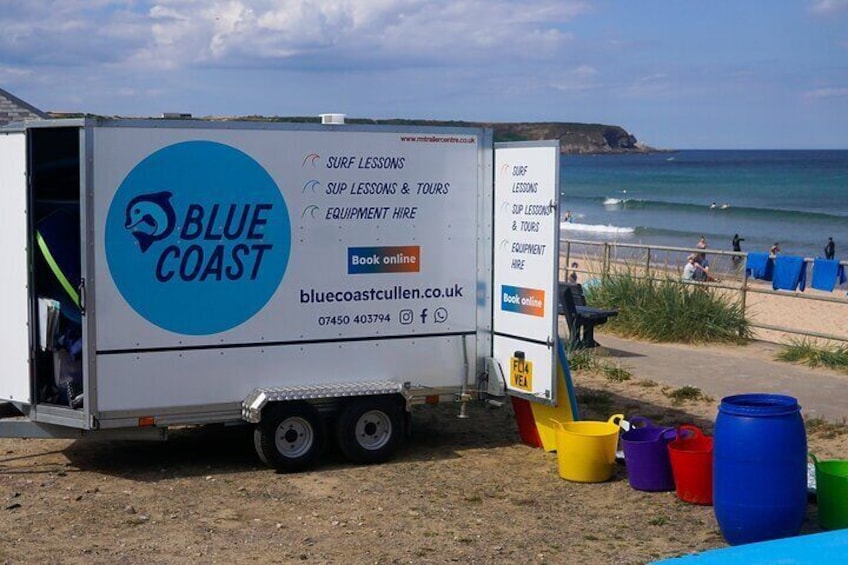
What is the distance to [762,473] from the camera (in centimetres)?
736

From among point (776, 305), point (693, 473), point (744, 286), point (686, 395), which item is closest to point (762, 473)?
point (693, 473)

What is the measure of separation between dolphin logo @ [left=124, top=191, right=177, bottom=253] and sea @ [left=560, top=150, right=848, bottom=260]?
111 ft

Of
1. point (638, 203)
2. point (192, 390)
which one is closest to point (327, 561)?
point (192, 390)

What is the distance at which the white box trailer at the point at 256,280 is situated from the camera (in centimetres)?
884

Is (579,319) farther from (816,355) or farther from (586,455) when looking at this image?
(586,455)

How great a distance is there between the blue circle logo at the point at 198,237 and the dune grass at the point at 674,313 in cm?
804

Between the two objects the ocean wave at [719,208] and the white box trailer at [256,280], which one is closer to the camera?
the white box trailer at [256,280]

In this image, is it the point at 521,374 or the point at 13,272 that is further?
the point at 521,374

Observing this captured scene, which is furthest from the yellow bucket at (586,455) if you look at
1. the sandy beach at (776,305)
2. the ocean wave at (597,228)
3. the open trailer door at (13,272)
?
the ocean wave at (597,228)

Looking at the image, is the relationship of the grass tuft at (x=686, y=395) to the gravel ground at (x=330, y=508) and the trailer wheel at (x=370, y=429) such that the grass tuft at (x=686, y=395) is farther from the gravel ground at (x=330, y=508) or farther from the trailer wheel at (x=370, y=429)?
the trailer wheel at (x=370, y=429)

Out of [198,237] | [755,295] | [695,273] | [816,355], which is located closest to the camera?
[198,237]

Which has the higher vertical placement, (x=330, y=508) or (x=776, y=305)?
(x=776, y=305)

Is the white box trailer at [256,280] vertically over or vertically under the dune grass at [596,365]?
over

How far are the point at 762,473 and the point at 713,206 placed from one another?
191 feet
